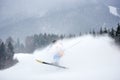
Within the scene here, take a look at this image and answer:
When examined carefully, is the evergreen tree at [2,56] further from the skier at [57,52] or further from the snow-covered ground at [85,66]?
the skier at [57,52]

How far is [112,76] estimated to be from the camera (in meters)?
45.1

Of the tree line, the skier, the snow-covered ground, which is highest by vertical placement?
the skier

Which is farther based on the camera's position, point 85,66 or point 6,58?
point 6,58

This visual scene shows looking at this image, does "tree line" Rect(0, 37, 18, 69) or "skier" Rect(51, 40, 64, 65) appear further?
"tree line" Rect(0, 37, 18, 69)

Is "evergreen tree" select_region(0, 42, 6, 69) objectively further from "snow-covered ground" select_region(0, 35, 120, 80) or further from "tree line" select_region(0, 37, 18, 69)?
"snow-covered ground" select_region(0, 35, 120, 80)

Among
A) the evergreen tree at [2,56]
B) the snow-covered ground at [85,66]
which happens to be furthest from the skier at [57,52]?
the evergreen tree at [2,56]

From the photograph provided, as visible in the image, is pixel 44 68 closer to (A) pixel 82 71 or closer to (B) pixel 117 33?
(A) pixel 82 71

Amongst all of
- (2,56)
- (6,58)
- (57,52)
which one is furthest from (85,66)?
(6,58)

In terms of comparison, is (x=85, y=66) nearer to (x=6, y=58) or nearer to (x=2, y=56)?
(x=2, y=56)

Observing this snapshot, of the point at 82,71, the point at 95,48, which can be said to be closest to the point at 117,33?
the point at 95,48

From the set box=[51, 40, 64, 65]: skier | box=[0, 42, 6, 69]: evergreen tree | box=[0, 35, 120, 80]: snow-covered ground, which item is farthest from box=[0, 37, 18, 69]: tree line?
box=[51, 40, 64, 65]: skier

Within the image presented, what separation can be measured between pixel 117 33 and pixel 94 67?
168ft

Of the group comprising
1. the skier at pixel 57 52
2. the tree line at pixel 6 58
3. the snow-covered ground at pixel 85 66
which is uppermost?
the skier at pixel 57 52

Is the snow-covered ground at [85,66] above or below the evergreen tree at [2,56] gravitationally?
above
